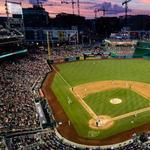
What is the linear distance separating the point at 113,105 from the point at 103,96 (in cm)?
493

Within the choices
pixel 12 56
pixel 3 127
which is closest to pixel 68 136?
pixel 3 127

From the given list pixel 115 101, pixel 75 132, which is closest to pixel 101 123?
pixel 75 132

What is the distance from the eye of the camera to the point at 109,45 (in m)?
101

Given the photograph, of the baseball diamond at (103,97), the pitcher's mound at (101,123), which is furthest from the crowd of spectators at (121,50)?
the pitcher's mound at (101,123)

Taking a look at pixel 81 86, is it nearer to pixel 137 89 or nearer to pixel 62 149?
pixel 137 89

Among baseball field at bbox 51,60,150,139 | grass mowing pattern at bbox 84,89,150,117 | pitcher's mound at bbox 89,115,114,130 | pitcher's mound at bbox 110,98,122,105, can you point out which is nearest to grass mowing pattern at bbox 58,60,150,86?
baseball field at bbox 51,60,150,139

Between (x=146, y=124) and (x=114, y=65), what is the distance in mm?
43409

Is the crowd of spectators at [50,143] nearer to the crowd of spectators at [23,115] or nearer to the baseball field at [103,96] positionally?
the crowd of spectators at [23,115]

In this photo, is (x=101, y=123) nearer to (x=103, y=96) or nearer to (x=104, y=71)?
(x=103, y=96)

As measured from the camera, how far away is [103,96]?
46.2m

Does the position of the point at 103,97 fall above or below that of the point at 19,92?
below

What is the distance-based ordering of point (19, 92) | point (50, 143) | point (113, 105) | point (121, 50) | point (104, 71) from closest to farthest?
1. point (50, 143)
2. point (113, 105)
3. point (19, 92)
4. point (104, 71)
5. point (121, 50)

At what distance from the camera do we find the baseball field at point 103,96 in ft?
115

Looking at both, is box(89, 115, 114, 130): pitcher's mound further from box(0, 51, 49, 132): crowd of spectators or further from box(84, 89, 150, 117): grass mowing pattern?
box(0, 51, 49, 132): crowd of spectators
